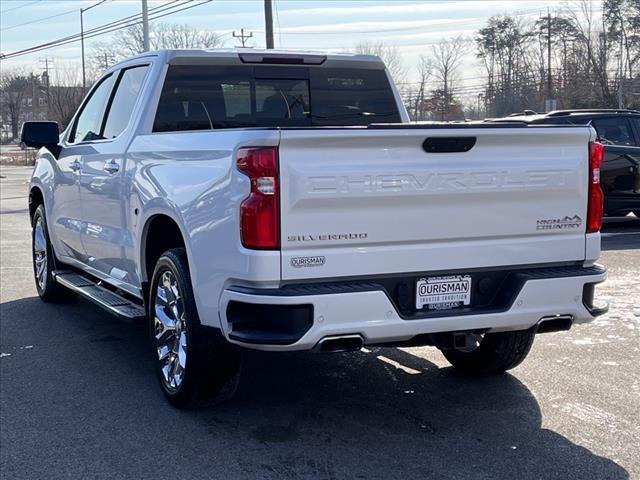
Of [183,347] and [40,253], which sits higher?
[40,253]

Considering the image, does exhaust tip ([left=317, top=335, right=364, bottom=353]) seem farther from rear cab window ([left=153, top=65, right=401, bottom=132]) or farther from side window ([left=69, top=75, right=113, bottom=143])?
side window ([left=69, top=75, right=113, bottom=143])

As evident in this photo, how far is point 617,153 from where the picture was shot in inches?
513

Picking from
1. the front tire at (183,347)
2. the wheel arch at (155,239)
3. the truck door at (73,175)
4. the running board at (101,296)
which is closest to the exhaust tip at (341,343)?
the front tire at (183,347)

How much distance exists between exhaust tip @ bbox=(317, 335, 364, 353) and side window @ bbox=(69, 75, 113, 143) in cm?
339

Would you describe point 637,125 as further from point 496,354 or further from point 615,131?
point 496,354

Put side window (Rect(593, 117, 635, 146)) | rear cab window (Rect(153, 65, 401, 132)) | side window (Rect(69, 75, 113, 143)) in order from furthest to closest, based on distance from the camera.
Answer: side window (Rect(593, 117, 635, 146)) → side window (Rect(69, 75, 113, 143)) → rear cab window (Rect(153, 65, 401, 132))

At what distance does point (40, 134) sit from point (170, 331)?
315 centimetres

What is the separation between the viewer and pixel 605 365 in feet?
19.8

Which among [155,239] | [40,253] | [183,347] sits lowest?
[183,347]

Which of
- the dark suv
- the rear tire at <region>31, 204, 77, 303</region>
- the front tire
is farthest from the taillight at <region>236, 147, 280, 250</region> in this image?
the dark suv

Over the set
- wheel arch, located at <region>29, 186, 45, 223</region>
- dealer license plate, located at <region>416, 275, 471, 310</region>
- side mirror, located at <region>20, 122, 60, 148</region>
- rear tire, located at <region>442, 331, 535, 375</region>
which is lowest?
rear tire, located at <region>442, 331, 535, 375</region>

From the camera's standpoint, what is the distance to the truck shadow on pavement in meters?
4.28

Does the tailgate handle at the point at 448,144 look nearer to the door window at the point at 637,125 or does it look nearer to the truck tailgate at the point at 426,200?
the truck tailgate at the point at 426,200

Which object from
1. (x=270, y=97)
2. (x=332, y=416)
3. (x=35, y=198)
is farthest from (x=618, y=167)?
(x=332, y=416)
